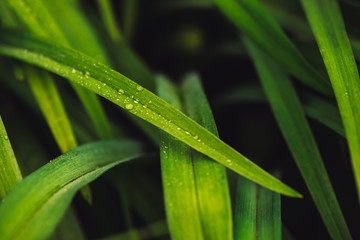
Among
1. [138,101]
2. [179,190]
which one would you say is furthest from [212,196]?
[138,101]

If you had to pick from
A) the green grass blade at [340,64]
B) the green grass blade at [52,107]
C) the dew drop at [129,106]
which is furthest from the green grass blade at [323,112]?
the green grass blade at [52,107]

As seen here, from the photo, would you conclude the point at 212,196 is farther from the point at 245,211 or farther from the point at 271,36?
the point at 271,36

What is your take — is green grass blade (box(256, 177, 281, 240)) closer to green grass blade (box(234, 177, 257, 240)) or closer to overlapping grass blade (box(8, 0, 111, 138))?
green grass blade (box(234, 177, 257, 240))

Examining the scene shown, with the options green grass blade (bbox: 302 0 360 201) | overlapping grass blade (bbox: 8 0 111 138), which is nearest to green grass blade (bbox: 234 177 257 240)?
green grass blade (bbox: 302 0 360 201)

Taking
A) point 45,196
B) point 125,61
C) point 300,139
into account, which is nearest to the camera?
point 45,196

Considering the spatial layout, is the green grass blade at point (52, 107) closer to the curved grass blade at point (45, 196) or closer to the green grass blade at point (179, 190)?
the curved grass blade at point (45, 196)

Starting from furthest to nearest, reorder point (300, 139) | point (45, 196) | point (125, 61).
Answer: point (125, 61) < point (300, 139) < point (45, 196)
